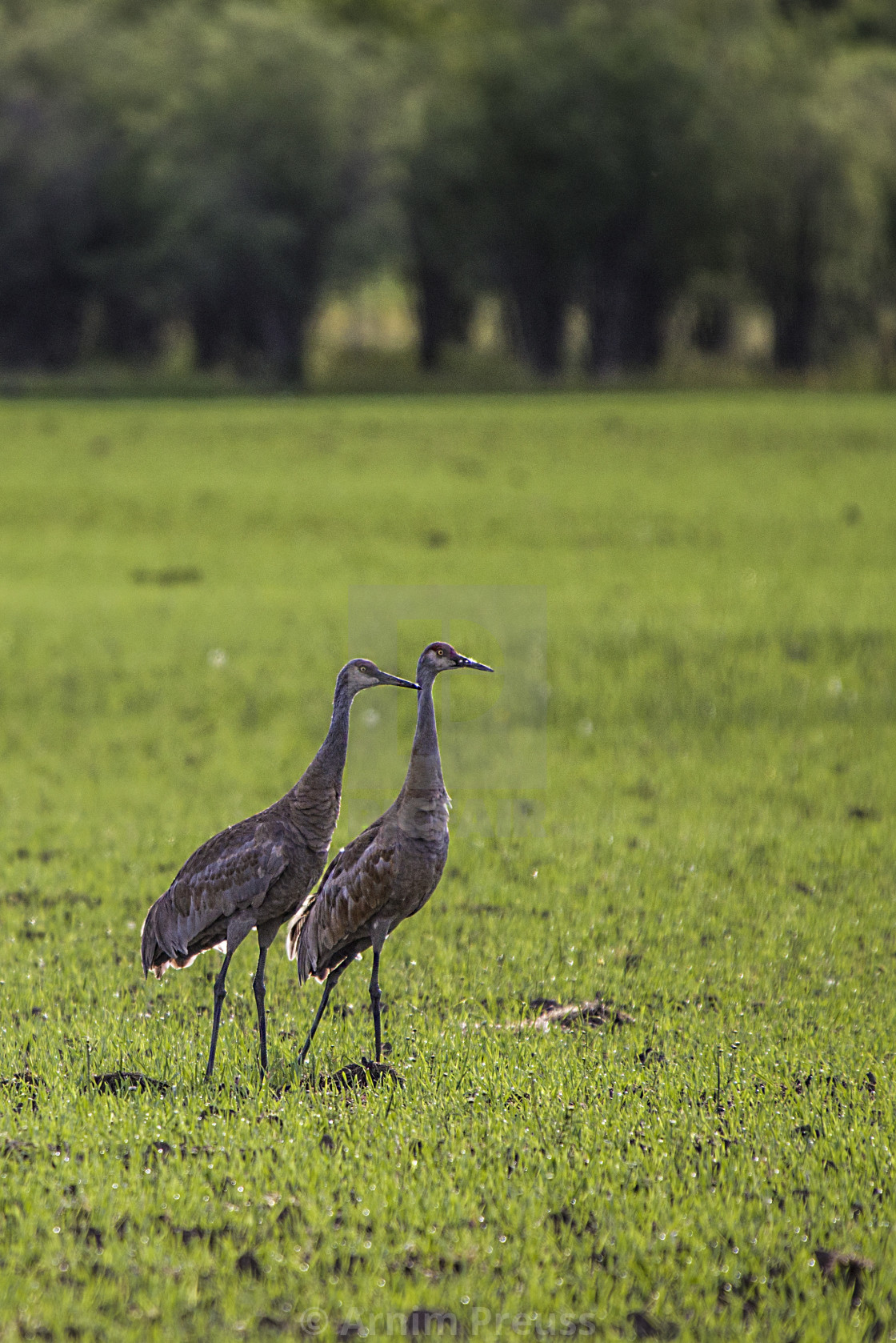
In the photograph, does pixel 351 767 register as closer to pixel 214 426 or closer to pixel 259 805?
pixel 259 805

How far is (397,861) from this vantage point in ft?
21.1

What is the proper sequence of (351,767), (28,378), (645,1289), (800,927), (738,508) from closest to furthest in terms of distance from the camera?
(645,1289) → (800,927) → (351,767) → (738,508) → (28,378)

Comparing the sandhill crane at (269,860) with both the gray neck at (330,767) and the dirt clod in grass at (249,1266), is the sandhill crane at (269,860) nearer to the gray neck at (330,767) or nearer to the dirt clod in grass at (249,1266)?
the gray neck at (330,767)

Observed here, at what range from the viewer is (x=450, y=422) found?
45.8m

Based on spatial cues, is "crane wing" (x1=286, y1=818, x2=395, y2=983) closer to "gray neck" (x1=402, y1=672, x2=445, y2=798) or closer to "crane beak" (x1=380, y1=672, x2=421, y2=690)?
"gray neck" (x1=402, y1=672, x2=445, y2=798)

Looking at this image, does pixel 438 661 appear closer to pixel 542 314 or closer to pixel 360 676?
pixel 360 676

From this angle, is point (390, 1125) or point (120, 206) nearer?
point (390, 1125)

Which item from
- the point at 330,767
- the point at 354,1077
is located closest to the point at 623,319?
the point at 354,1077

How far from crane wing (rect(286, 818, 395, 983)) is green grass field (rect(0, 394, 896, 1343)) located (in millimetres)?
585

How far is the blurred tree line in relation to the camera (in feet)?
235

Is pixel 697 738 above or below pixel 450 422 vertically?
below

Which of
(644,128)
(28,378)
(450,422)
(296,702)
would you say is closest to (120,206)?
(28,378)

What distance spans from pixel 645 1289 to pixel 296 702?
11.5 metres

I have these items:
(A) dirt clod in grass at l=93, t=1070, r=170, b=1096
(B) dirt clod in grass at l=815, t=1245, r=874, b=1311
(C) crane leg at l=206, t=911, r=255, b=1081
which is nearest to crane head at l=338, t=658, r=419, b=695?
(C) crane leg at l=206, t=911, r=255, b=1081
